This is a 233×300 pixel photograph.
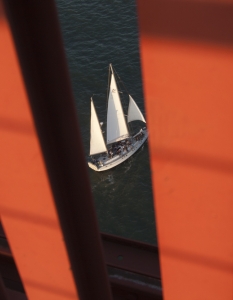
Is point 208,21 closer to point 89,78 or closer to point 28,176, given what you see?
point 28,176

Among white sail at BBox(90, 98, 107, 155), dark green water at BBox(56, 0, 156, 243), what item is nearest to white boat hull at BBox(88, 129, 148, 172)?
dark green water at BBox(56, 0, 156, 243)

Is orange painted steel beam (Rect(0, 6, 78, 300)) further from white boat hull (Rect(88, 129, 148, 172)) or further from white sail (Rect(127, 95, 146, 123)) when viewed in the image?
white boat hull (Rect(88, 129, 148, 172))

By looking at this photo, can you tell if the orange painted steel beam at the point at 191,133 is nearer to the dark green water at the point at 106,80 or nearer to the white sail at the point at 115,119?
the dark green water at the point at 106,80

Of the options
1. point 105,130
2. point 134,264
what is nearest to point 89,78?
point 105,130

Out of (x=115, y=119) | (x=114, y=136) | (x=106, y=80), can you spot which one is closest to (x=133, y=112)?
(x=115, y=119)

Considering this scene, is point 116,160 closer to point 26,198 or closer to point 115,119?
point 115,119
